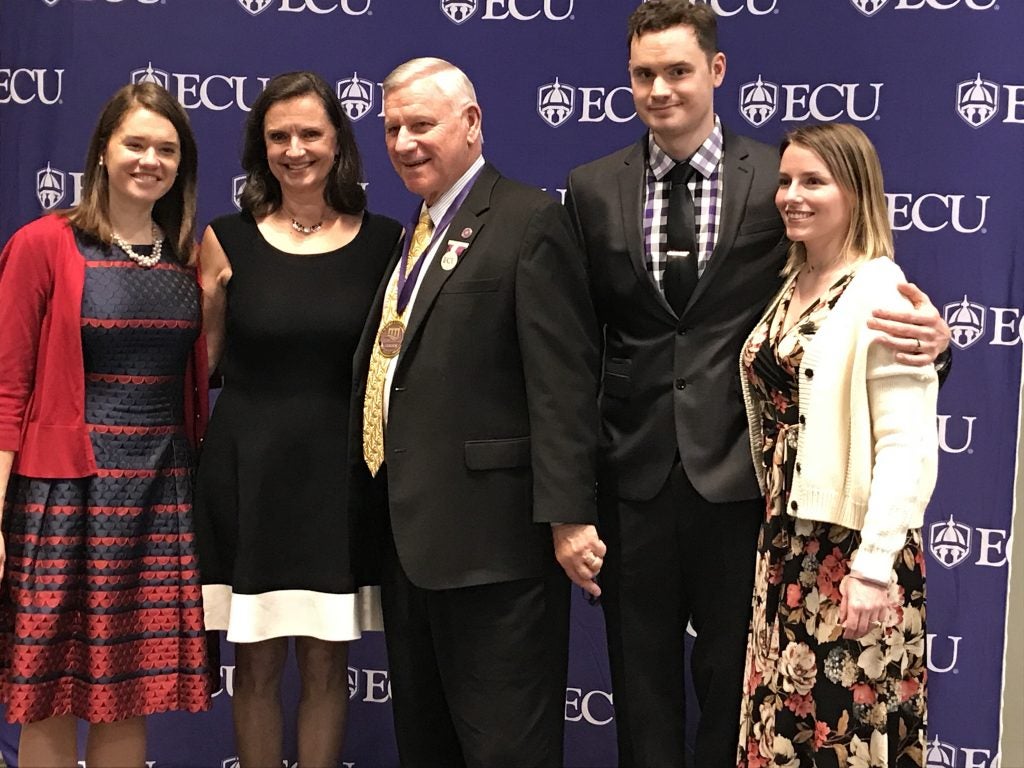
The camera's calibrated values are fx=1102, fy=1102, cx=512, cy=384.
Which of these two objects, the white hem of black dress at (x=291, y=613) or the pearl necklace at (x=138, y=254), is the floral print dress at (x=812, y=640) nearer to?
the white hem of black dress at (x=291, y=613)

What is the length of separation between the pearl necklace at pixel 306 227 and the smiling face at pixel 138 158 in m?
0.32

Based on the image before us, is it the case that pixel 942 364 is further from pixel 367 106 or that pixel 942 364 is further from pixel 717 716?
pixel 367 106

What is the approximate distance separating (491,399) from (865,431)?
765 mm

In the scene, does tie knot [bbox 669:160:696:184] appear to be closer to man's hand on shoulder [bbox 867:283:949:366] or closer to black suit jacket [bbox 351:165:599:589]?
black suit jacket [bbox 351:165:599:589]

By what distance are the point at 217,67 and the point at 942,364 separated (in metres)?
2.42

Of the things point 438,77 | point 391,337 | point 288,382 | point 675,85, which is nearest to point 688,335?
point 675,85

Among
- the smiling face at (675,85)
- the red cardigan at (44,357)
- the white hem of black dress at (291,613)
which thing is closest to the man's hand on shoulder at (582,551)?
the white hem of black dress at (291,613)

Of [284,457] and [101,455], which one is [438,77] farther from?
[101,455]

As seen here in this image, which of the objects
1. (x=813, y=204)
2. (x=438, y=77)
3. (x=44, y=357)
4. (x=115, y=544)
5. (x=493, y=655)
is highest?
(x=438, y=77)

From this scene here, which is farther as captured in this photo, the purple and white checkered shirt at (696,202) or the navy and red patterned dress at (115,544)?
the navy and red patterned dress at (115,544)

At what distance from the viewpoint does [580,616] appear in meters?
3.60

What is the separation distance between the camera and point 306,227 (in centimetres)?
278

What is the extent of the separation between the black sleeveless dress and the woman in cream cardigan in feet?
3.20

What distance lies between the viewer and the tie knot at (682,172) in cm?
247
